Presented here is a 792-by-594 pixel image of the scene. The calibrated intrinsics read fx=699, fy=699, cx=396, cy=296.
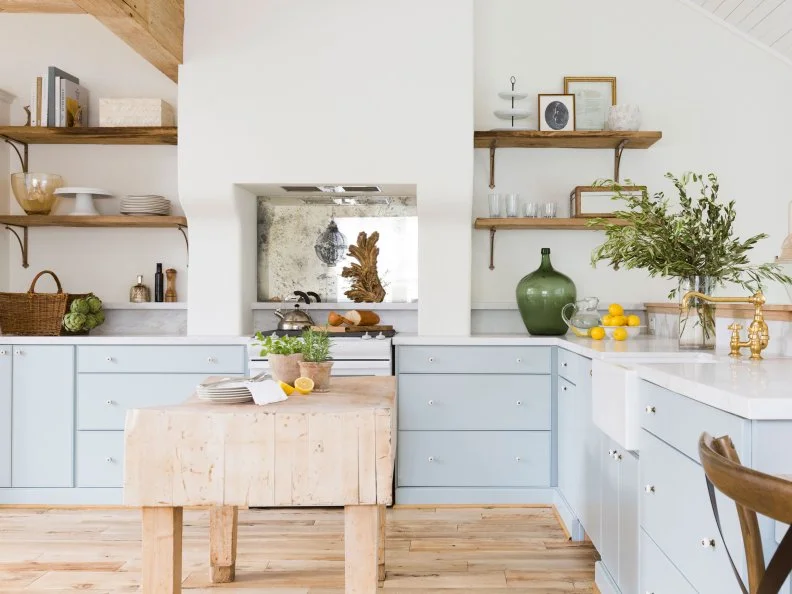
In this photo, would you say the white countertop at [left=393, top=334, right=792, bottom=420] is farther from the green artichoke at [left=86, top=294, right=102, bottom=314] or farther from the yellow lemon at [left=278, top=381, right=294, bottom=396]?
the green artichoke at [left=86, top=294, right=102, bottom=314]

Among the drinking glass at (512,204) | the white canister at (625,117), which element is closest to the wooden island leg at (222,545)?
the drinking glass at (512,204)

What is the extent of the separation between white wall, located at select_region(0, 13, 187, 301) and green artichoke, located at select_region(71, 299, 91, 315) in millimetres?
337

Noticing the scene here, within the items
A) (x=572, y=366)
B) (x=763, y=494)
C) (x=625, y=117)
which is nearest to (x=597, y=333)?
(x=572, y=366)

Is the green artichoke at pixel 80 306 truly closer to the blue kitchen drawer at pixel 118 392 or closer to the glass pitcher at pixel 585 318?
the blue kitchen drawer at pixel 118 392

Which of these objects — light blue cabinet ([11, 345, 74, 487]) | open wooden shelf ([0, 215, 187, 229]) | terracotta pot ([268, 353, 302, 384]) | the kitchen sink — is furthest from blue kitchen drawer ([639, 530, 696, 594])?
open wooden shelf ([0, 215, 187, 229])

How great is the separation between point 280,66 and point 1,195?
6.49 feet

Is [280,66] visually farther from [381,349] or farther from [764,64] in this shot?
[764,64]

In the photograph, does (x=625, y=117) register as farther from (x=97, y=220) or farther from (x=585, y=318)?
(x=97, y=220)

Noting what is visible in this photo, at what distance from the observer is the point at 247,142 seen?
12.7 ft

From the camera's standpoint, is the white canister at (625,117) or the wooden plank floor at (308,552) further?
the white canister at (625,117)

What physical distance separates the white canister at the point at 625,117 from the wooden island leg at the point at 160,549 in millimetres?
3267

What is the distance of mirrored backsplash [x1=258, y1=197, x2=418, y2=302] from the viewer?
4430mm

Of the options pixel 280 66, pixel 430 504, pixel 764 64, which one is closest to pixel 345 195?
pixel 280 66

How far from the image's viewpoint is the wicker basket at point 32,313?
388 centimetres
